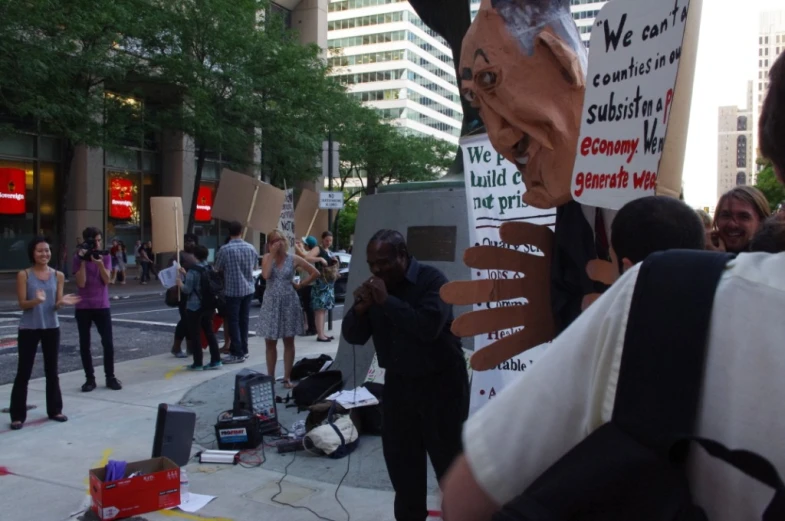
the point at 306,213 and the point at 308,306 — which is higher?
the point at 306,213

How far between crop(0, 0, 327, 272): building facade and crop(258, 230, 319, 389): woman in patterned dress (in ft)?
53.0

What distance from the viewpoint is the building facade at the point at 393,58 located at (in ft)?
306

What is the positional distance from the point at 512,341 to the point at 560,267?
360 millimetres

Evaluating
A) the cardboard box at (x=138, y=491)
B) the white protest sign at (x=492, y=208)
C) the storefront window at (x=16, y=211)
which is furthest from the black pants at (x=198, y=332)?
the storefront window at (x=16, y=211)

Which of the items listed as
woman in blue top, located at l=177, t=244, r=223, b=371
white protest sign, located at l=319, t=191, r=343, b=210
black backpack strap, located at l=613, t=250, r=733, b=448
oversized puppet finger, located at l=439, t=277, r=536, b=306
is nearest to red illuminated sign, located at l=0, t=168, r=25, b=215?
white protest sign, located at l=319, t=191, r=343, b=210

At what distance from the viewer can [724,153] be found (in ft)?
310

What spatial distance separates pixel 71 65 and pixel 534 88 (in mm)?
18986

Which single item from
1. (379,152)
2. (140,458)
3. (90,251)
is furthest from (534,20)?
(379,152)

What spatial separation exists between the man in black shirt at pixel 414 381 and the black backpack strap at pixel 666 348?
8.43 feet

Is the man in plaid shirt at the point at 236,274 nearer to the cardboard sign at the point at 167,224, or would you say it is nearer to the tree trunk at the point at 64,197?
the cardboard sign at the point at 167,224

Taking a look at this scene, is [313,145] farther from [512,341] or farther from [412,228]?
[512,341]

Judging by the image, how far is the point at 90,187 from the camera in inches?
1043

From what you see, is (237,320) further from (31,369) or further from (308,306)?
(31,369)

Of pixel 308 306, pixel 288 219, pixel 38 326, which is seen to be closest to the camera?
pixel 38 326
